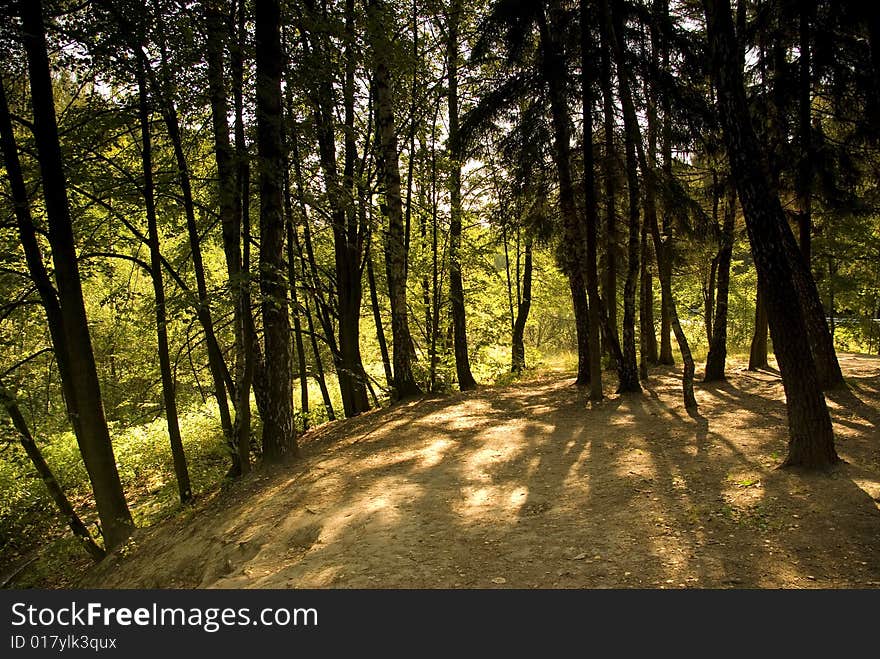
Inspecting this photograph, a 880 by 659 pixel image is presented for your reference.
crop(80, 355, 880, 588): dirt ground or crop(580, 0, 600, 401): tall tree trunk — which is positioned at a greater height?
crop(580, 0, 600, 401): tall tree trunk

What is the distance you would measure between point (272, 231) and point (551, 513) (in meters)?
5.58

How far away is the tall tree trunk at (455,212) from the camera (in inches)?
495

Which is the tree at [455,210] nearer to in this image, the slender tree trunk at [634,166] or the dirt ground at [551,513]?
the slender tree trunk at [634,166]

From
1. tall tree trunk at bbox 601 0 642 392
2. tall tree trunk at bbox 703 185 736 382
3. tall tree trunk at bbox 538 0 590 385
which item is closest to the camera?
tall tree trunk at bbox 601 0 642 392

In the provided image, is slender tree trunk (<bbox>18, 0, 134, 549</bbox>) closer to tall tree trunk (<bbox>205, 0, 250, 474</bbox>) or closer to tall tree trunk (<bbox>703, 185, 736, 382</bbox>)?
tall tree trunk (<bbox>205, 0, 250, 474</bbox>)

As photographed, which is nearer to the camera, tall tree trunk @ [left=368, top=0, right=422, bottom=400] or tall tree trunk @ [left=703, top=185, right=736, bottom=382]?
tall tree trunk @ [left=703, top=185, right=736, bottom=382]

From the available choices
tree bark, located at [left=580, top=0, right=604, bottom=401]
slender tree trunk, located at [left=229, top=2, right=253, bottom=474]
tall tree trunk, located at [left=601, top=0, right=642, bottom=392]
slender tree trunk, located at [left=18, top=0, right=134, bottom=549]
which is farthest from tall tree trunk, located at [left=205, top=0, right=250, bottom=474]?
tall tree trunk, located at [left=601, top=0, right=642, bottom=392]

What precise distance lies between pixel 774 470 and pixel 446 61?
12.0 m

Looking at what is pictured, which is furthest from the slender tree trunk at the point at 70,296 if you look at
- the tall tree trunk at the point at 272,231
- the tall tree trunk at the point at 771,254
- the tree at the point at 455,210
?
the tree at the point at 455,210

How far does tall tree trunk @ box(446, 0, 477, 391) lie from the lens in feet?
41.2

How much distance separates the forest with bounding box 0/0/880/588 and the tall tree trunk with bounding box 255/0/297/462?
4 cm

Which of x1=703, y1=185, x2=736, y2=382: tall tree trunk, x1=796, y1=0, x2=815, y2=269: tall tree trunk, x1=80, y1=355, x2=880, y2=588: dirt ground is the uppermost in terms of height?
x1=796, y1=0, x2=815, y2=269: tall tree trunk

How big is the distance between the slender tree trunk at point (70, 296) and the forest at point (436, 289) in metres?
0.03

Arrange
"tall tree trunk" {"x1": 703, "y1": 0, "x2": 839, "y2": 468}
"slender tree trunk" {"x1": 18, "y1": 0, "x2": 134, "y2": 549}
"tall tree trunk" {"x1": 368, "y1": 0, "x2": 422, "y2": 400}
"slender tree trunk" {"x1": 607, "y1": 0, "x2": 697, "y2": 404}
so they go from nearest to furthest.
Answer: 1. "tall tree trunk" {"x1": 703, "y1": 0, "x2": 839, "y2": 468}
2. "slender tree trunk" {"x1": 18, "y1": 0, "x2": 134, "y2": 549}
3. "slender tree trunk" {"x1": 607, "y1": 0, "x2": 697, "y2": 404}
4. "tall tree trunk" {"x1": 368, "y1": 0, "x2": 422, "y2": 400}
